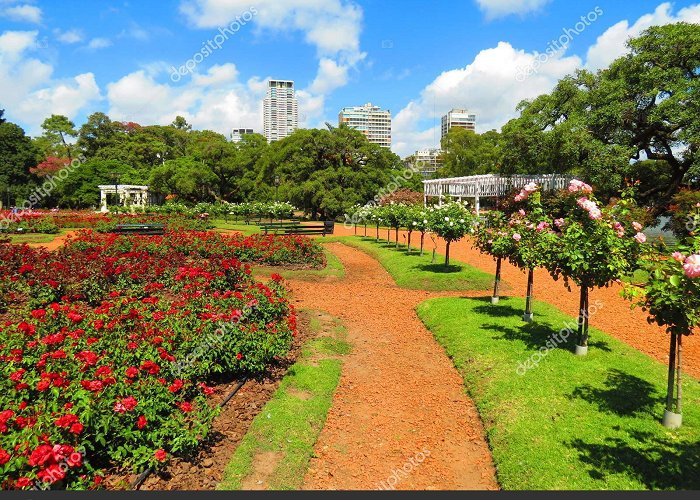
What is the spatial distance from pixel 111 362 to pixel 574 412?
541cm

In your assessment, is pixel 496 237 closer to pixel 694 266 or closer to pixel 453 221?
pixel 453 221

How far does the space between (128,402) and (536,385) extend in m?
5.15

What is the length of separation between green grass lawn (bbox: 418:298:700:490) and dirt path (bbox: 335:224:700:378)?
694 millimetres

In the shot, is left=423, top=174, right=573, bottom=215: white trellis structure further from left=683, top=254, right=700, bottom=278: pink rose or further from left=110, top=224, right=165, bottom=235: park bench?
left=683, top=254, right=700, bottom=278: pink rose

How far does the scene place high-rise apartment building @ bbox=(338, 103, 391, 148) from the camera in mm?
133000

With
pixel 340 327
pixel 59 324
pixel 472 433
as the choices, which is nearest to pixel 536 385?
pixel 472 433

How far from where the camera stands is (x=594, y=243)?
6367 millimetres

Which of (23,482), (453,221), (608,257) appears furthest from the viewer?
(453,221)

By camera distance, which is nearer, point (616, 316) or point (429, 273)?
point (616, 316)

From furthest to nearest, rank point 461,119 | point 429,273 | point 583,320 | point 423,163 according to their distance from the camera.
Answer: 1. point 461,119
2. point 423,163
3. point 429,273
4. point 583,320

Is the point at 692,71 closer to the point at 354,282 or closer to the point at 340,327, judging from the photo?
the point at 354,282

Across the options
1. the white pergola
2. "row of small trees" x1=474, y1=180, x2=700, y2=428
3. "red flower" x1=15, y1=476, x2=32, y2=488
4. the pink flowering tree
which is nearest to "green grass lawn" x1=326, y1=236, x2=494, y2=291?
"row of small trees" x1=474, y1=180, x2=700, y2=428

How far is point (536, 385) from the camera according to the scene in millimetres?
6258

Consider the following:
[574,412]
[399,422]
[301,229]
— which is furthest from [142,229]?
[574,412]
